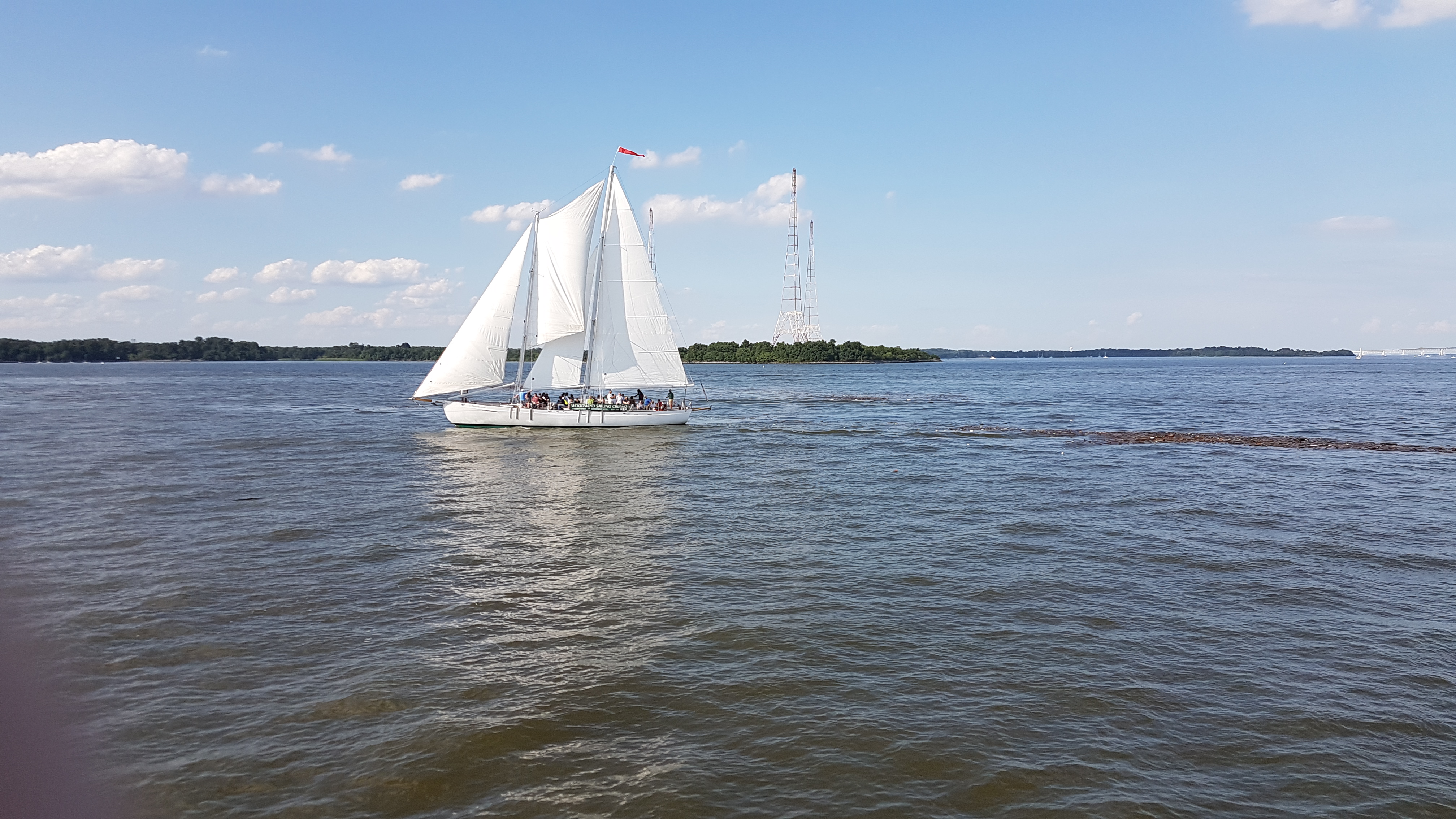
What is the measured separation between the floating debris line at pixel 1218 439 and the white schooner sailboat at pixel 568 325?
21531mm

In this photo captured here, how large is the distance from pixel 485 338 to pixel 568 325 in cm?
484

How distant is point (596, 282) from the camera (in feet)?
159

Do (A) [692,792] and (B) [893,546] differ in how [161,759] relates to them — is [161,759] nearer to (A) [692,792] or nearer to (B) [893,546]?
(A) [692,792]

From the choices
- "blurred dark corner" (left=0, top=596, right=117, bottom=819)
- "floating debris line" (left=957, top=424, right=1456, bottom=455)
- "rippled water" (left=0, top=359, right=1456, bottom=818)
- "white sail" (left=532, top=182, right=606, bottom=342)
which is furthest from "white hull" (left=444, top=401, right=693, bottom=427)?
"blurred dark corner" (left=0, top=596, right=117, bottom=819)

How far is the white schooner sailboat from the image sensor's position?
4753cm

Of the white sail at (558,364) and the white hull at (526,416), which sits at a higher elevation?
the white sail at (558,364)

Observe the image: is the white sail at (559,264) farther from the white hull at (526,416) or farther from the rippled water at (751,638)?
the rippled water at (751,638)

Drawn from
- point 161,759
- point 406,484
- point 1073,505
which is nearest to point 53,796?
point 161,759

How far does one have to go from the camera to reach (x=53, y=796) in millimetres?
8844

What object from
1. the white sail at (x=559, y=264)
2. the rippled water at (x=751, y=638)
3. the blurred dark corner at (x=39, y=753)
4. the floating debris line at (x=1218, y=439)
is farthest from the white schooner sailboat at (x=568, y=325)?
the blurred dark corner at (x=39, y=753)

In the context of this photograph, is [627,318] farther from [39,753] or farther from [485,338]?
[39,753]

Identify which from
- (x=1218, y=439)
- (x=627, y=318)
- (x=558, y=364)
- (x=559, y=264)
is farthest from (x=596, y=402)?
(x=1218, y=439)

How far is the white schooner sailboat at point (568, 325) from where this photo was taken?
47.5 m

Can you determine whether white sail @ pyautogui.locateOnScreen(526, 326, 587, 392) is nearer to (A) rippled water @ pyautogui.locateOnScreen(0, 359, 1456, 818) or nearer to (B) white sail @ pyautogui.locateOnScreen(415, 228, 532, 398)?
(B) white sail @ pyautogui.locateOnScreen(415, 228, 532, 398)
